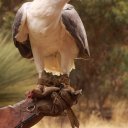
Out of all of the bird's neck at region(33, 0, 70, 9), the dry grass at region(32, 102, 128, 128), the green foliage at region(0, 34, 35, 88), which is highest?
the bird's neck at region(33, 0, 70, 9)

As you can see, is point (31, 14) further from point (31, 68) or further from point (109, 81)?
point (109, 81)

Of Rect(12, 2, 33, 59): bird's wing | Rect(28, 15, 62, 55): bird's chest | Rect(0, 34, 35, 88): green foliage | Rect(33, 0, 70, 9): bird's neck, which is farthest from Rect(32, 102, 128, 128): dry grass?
Rect(33, 0, 70, 9): bird's neck

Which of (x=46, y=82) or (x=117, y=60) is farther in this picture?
(x=117, y=60)

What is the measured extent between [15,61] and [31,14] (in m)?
2.62

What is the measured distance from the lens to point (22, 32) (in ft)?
8.05

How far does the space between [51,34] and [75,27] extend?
0.41ft

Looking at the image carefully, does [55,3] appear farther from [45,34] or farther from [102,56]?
[102,56]

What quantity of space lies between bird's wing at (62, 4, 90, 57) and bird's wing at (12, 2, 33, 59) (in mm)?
182

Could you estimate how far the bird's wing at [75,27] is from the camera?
238cm

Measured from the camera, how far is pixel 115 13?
7.37 metres

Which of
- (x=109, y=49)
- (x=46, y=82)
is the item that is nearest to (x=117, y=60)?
(x=109, y=49)

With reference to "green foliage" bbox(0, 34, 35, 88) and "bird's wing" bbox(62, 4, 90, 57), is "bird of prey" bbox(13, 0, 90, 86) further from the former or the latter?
"green foliage" bbox(0, 34, 35, 88)

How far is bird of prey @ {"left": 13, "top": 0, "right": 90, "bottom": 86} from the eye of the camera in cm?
235

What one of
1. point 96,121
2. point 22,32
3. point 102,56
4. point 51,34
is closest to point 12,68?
point 22,32
